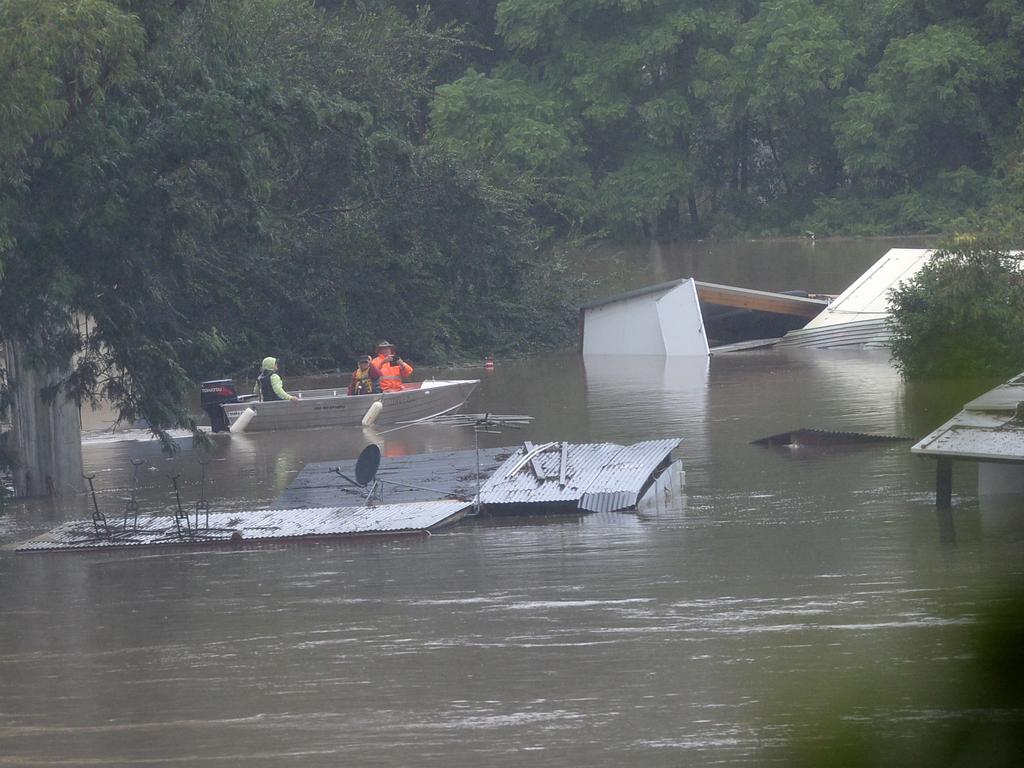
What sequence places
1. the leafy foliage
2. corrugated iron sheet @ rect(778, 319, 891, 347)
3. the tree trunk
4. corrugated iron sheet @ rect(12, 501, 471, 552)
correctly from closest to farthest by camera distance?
corrugated iron sheet @ rect(12, 501, 471, 552) → the tree trunk → the leafy foliage → corrugated iron sheet @ rect(778, 319, 891, 347)

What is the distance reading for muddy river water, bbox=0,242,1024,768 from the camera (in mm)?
9414

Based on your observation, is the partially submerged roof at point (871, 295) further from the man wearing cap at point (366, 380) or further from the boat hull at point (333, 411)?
the boat hull at point (333, 411)

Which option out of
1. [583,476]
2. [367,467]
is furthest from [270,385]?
[583,476]

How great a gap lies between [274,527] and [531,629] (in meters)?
5.21

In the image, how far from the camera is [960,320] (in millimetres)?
27203

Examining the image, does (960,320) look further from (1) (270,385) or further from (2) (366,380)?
(1) (270,385)

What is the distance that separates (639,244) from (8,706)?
50.8 metres

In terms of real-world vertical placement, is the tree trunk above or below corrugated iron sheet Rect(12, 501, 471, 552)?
above

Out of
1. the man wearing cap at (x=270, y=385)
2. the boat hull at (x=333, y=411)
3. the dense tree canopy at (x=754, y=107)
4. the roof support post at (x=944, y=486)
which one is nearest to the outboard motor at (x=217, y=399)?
the boat hull at (x=333, y=411)

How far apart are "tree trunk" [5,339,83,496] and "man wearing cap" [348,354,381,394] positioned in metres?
7.22

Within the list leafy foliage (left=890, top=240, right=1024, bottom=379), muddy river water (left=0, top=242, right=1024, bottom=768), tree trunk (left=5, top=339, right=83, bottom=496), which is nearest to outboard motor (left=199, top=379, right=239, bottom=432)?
muddy river water (left=0, top=242, right=1024, bottom=768)

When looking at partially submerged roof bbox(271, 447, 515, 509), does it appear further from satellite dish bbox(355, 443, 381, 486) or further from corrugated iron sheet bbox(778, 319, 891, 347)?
corrugated iron sheet bbox(778, 319, 891, 347)

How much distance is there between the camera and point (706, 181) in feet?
202

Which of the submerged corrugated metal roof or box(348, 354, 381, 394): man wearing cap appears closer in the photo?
the submerged corrugated metal roof
